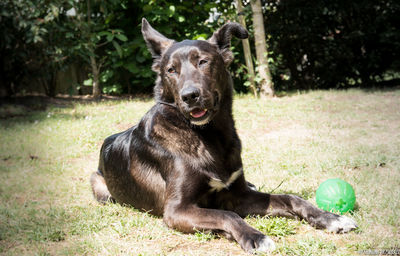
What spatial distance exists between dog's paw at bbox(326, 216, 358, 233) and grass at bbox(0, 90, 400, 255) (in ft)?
0.19

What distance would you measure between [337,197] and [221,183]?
963 mm

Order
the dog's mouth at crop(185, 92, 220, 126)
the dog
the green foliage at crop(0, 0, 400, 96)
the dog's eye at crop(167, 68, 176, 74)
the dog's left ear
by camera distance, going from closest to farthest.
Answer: the dog < the dog's mouth at crop(185, 92, 220, 126) < the dog's eye at crop(167, 68, 176, 74) < the dog's left ear < the green foliage at crop(0, 0, 400, 96)

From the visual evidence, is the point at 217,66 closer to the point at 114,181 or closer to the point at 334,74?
the point at 114,181

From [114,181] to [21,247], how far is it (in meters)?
1.05

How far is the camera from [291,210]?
2.97 m

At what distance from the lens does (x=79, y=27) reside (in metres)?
9.84

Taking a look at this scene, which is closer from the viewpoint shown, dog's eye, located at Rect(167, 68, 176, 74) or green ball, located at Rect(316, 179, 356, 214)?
green ball, located at Rect(316, 179, 356, 214)

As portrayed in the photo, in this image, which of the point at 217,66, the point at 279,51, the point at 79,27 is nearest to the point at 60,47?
the point at 79,27

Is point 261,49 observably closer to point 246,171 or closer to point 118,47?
point 118,47

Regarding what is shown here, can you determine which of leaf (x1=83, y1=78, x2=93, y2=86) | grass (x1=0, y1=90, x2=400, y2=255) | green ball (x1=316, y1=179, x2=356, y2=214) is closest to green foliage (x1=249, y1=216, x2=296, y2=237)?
grass (x1=0, y1=90, x2=400, y2=255)

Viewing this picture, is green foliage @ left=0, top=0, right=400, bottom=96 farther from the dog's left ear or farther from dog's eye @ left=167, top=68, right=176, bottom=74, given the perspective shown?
dog's eye @ left=167, top=68, right=176, bottom=74

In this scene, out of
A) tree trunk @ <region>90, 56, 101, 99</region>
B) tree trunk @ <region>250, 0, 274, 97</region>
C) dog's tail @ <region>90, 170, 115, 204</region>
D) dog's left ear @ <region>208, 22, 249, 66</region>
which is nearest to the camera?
dog's left ear @ <region>208, 22, 249, 66</region>

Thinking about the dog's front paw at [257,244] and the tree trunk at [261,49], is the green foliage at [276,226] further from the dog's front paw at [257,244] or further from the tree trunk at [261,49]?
the tree trunk at [261,49]

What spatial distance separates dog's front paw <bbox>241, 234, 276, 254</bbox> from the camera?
238 centimetres
